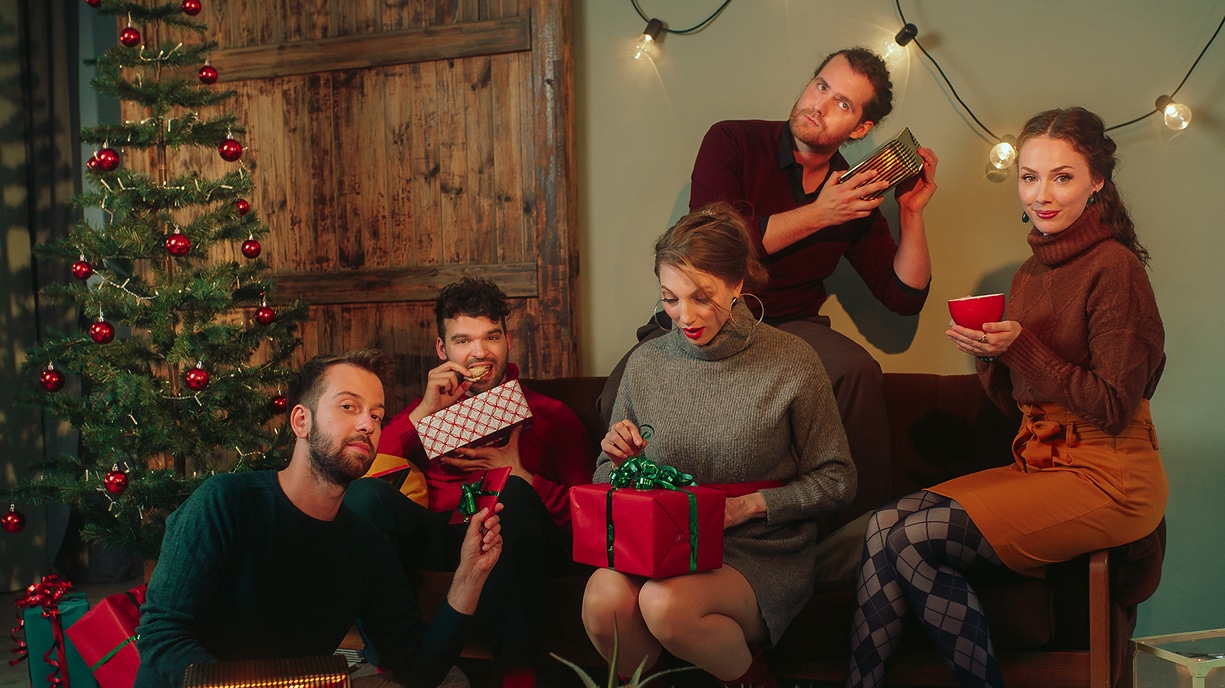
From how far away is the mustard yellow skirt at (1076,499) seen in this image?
6.83ft

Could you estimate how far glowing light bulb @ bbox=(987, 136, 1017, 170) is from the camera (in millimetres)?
3000

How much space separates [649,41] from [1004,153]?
1205mm

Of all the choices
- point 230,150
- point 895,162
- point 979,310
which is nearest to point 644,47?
point 895,162

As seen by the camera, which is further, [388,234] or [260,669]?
[388,234]

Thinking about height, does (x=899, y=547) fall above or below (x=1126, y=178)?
below

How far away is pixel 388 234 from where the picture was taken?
3.60m

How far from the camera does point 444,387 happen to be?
258cm

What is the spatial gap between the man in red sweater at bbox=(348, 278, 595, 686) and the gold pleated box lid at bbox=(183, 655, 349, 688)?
2.56 feet

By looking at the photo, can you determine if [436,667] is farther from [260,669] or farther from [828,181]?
[828,181]

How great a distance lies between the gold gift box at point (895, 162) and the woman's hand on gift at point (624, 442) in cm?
104

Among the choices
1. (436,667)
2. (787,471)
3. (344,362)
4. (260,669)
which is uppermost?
(344,362)

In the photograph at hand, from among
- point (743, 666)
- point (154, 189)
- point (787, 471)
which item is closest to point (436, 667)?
point (743, 666)

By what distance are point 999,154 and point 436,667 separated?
2.20m

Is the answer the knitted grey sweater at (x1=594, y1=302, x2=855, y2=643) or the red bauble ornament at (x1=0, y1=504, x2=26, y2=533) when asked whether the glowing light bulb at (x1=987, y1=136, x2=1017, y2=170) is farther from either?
the red bauble ornament at (x1=0, y1=504, x2=26, y2=533)
